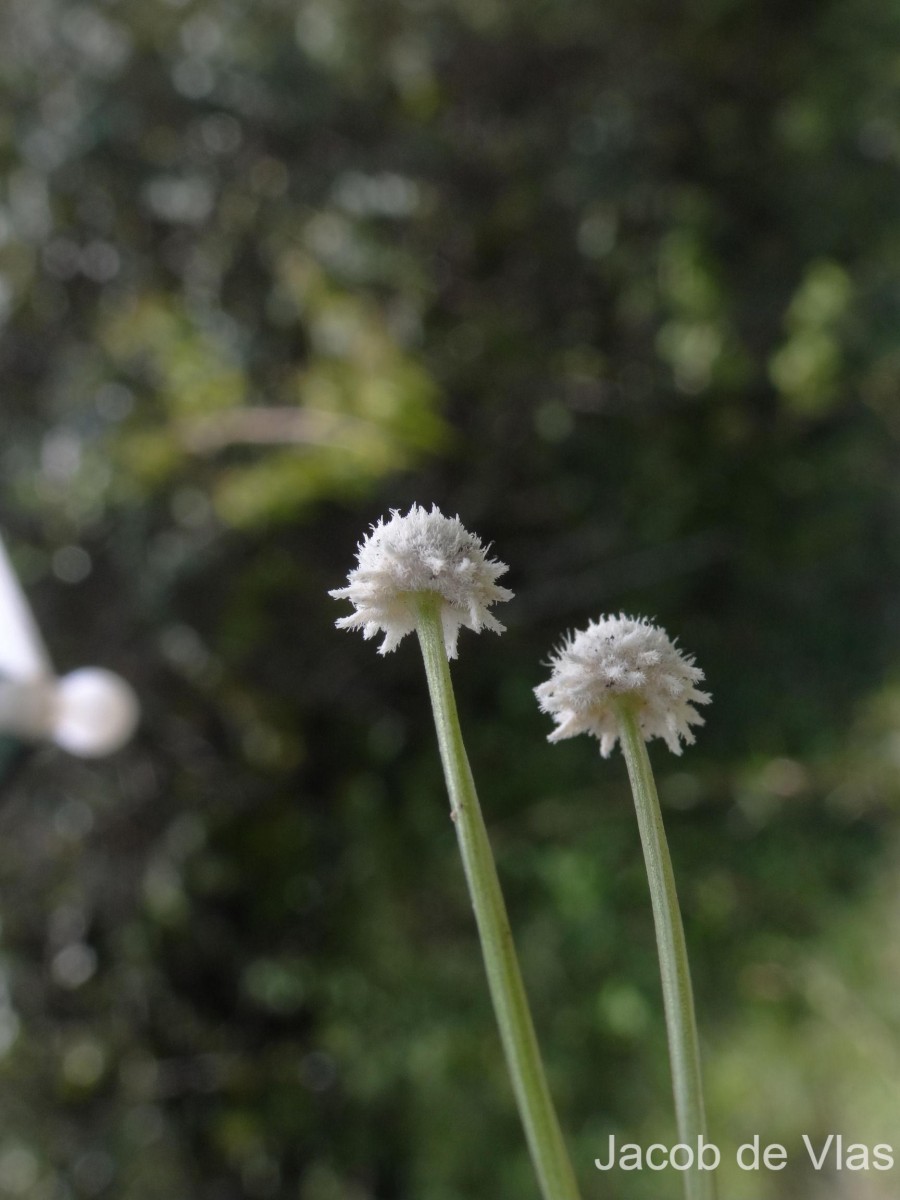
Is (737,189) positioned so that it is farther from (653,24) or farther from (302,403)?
(302,403)

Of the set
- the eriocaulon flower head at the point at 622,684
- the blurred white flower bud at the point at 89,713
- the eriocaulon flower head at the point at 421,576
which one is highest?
the blurred white flower bud at the point at 89,713

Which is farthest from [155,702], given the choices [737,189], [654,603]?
[737,189]

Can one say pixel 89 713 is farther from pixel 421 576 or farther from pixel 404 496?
pixel 421 576

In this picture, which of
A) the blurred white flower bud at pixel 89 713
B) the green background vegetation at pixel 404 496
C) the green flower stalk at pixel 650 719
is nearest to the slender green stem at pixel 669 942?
the green flower stalk at pixel 650 719

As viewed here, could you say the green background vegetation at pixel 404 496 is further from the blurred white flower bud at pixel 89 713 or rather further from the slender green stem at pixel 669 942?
the slender green stem at pixel 669 942

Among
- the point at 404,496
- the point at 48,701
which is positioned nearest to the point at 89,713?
the point at 48,701

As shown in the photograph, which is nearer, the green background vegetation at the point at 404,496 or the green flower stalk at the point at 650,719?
the green flower stalk at the point at 650,719

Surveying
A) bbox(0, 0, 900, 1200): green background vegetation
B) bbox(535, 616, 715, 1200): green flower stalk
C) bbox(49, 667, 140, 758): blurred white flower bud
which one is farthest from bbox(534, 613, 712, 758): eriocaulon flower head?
bbox(49, 667, 140, 758): blurred white flower bud
